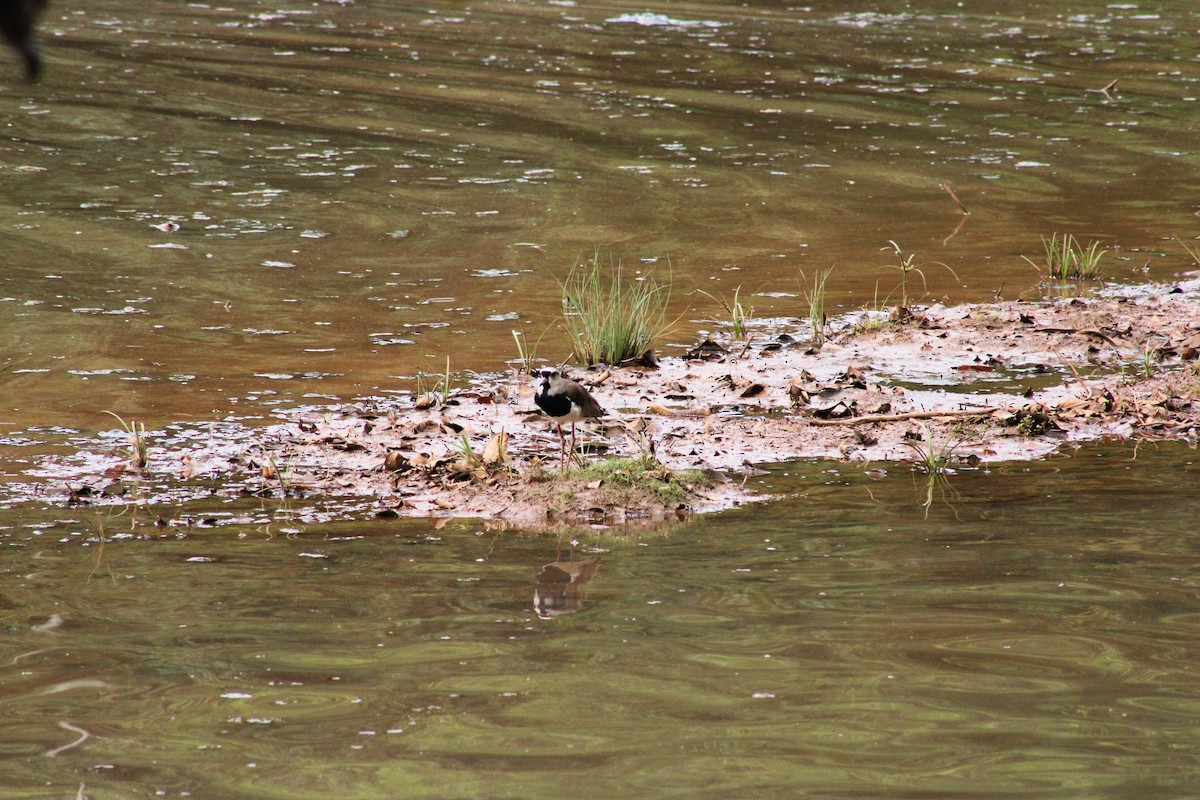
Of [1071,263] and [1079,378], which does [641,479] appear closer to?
[1079,378]

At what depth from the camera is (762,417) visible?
22.2 feet

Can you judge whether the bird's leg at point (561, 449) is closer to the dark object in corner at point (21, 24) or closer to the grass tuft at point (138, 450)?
the grass tuft at point (138, 450)

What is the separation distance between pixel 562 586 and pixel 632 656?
0.64 metres

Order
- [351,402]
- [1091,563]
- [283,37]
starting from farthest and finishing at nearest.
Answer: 1. [283,37]
2. [351,402]
3. [1091,563]

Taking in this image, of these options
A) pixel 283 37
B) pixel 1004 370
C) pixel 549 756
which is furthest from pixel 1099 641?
pixel 283 37

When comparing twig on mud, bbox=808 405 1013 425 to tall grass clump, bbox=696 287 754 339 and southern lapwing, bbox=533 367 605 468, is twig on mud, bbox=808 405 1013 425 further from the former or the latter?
tall grass clump, bbox=696 287 754 339

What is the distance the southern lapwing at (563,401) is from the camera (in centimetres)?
578

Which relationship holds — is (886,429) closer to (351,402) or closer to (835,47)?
(351,402)

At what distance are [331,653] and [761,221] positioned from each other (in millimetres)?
8225

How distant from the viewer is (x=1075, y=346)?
7980 mm

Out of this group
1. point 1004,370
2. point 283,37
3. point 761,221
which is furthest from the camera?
point 283,37

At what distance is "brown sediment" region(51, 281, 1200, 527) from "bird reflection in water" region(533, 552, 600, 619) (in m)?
0.51

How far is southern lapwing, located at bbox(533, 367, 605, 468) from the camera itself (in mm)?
5777

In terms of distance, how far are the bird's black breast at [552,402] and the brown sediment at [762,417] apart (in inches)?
8.8
